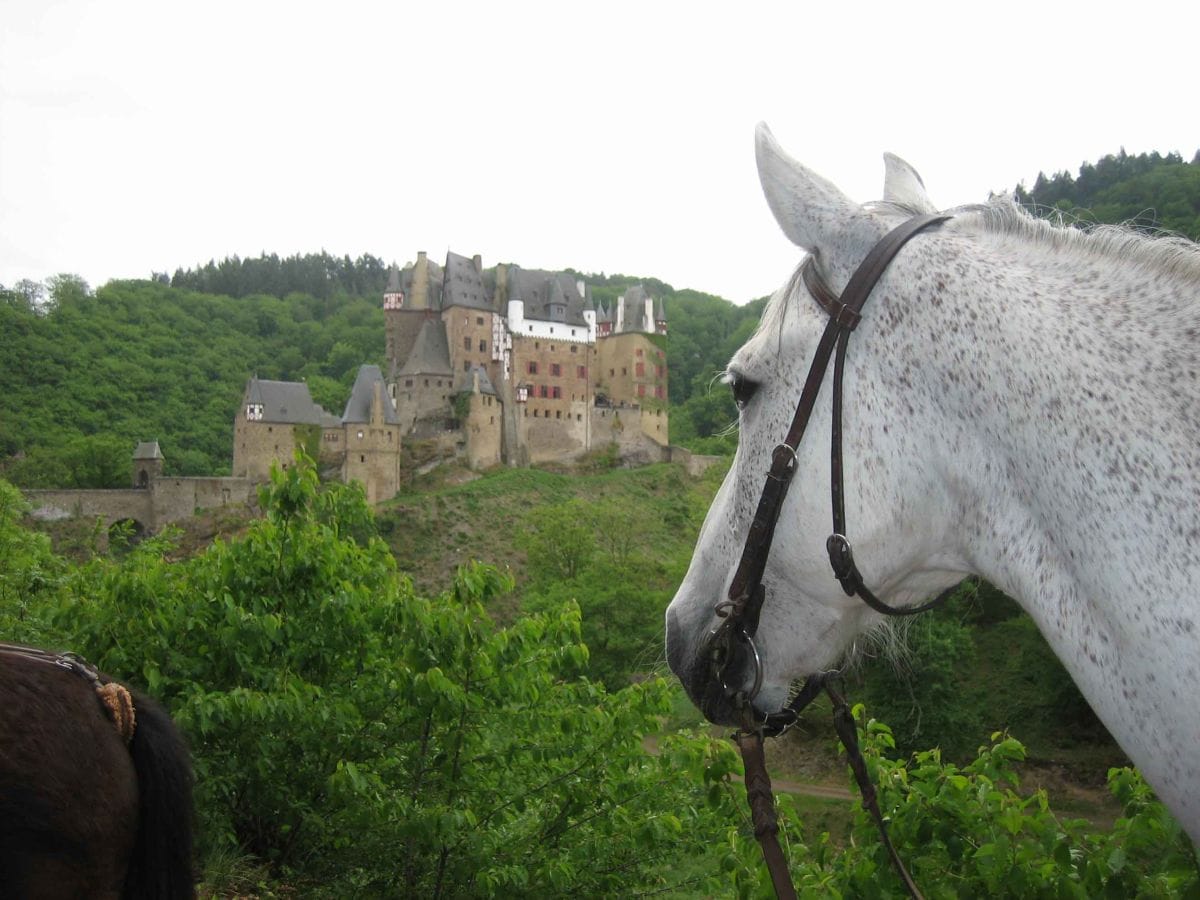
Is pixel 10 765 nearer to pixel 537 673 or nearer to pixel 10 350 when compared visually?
pixel 537 673

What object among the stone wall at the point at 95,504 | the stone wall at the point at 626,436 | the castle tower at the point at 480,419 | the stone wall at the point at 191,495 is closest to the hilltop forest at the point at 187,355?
the stone wall at the point at 626,436

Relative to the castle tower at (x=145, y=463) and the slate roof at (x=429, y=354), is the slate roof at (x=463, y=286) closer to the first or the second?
the slate roof at (x=429, y=354)

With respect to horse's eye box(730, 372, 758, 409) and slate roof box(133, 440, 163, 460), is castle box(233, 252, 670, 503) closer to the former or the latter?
slate roof box(133, 440, 163, 460)

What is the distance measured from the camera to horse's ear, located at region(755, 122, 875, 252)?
2096 millimetres

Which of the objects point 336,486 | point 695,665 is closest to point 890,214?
point 695,665

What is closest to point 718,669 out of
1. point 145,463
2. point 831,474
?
point 831,474

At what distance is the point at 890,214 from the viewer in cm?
219

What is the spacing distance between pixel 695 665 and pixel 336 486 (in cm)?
715

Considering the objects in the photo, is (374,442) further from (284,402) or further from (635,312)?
(635,312)

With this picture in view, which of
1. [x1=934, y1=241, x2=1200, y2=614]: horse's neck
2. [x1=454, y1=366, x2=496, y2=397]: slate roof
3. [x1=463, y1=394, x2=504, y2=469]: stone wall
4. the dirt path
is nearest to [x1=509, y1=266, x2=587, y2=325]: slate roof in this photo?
[x1=454, y1=366, x2=496, y2=397]: slate roof

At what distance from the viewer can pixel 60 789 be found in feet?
8.02

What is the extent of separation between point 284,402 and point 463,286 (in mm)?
16764

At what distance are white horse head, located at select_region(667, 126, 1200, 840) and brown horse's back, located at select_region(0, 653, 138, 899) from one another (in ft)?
5.58

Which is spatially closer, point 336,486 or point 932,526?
point 932,526
